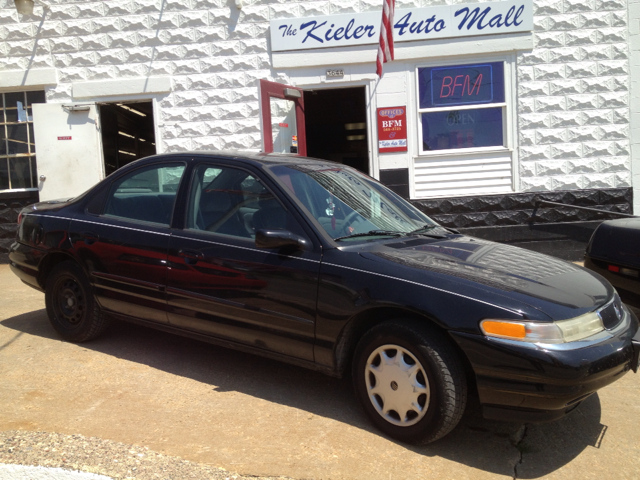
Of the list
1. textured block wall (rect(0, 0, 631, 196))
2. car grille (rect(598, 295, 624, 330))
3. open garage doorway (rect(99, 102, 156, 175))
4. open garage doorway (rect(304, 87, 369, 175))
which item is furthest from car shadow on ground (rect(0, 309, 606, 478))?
open garage doorway (rect(304, 87, 369, 175))

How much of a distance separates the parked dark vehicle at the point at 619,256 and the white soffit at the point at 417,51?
15.8 feet

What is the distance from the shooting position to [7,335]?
5.23 m

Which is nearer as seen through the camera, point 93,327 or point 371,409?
point 371,409

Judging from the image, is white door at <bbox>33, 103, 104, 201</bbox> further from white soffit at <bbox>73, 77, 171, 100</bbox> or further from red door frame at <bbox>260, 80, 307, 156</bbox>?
red door frame at <bbox>260, 80, 307, 156</bbox>

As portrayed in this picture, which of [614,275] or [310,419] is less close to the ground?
[614,275]

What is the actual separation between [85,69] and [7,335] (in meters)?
5.45

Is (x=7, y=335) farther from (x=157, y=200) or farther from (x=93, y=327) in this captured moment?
(x=157, y=200)

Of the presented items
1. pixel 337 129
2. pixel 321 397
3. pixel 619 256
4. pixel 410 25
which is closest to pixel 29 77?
pixel 410 25

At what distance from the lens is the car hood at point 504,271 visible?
3.20 m

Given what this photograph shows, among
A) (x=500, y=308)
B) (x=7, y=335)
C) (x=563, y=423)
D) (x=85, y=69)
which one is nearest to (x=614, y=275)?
(x=563, y=423)

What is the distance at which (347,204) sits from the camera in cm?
409

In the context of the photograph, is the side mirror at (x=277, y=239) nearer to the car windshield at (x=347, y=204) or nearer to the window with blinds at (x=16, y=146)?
the car windshield at (x=347, y=204)

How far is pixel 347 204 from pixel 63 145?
267 inches

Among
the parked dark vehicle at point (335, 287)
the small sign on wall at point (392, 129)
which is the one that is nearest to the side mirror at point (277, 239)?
the parked dark vehicle at point (335, 287)
